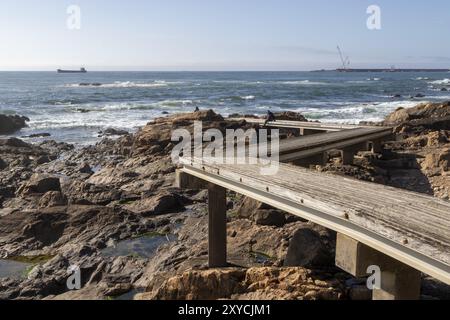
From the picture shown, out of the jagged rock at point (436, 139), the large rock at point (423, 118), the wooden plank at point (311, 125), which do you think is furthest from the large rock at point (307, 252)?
the large rock at point (423, 118)

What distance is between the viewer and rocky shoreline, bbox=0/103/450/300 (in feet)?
19.0

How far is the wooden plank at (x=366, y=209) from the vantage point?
4.03m

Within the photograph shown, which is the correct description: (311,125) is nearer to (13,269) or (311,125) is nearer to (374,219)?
(13,269)

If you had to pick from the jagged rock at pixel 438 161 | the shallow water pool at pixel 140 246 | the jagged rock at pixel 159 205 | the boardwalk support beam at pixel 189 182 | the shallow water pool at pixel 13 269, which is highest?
the boardwalk support beam at pixel 189 182

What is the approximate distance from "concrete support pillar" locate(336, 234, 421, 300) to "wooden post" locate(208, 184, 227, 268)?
324cm

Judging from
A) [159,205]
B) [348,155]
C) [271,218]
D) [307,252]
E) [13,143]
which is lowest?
[159,205]

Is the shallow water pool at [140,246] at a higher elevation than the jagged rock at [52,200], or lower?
lower

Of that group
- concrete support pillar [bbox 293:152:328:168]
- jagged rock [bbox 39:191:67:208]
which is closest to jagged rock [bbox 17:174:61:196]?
jagged rock [bbox 39:191:67:208]

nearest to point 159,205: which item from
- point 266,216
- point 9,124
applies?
point 266,216

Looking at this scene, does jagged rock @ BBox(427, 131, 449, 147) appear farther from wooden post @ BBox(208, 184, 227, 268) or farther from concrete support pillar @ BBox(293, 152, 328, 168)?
wooden post @ BBox(208, 184, 227, 268)

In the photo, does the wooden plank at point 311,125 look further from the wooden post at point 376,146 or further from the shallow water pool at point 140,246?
the shallow water pool at point 140,246

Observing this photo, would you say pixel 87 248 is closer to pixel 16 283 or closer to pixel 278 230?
pixel 16 283

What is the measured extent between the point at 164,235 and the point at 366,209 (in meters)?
5.73

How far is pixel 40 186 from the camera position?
13078 mm
